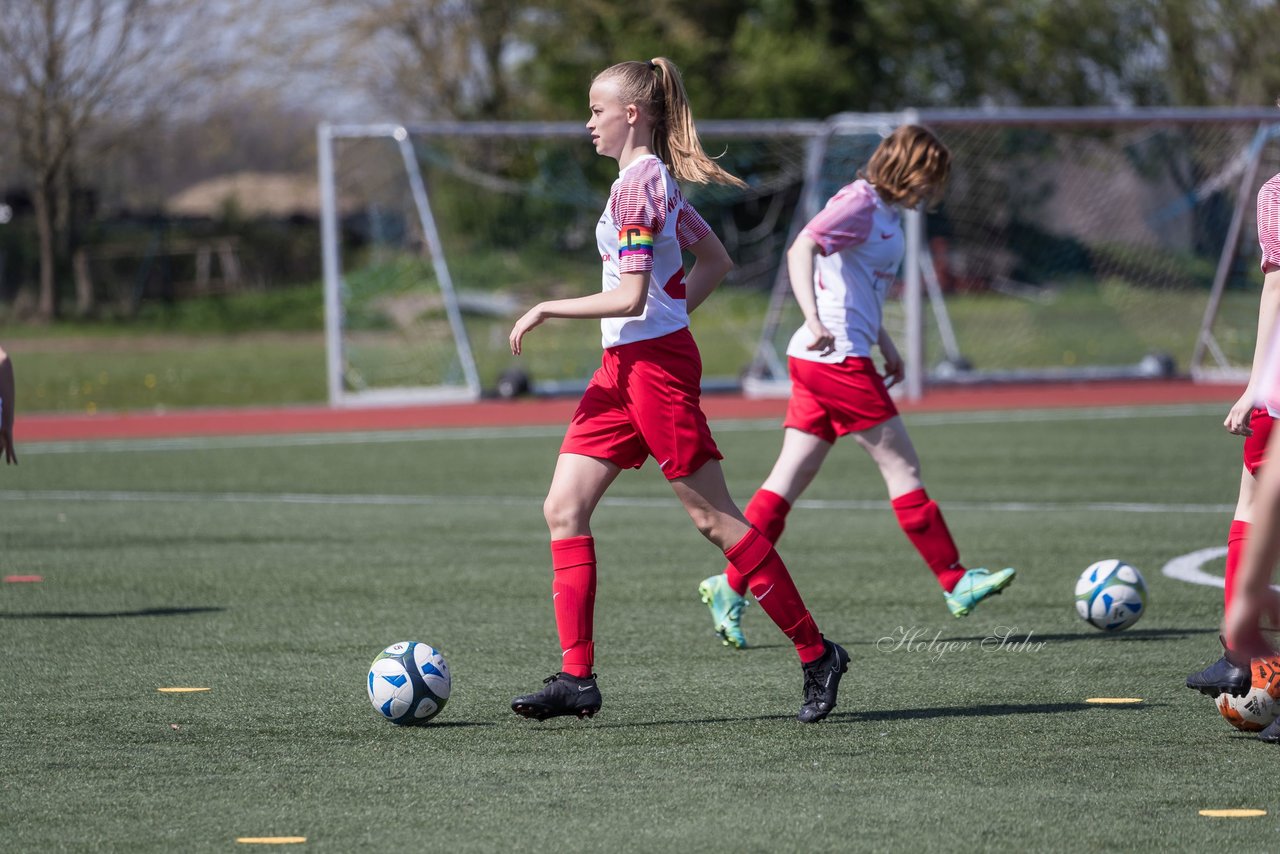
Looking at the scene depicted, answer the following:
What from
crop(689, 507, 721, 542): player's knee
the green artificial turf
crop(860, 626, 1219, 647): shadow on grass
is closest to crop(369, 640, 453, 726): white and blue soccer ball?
the green artificial turf

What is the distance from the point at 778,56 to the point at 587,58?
5009 millimetres

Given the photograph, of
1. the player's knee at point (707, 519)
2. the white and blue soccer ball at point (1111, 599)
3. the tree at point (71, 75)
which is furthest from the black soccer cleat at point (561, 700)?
the tree at point (71, 75)

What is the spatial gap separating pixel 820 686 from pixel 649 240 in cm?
146

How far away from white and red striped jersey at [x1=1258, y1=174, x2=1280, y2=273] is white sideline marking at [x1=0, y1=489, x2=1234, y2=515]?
575cm

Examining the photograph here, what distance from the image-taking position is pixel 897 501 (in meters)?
6.85

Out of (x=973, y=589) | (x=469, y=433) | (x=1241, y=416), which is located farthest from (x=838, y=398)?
(x=469, y=433)

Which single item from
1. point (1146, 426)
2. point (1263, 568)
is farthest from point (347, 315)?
point (1263, 568)

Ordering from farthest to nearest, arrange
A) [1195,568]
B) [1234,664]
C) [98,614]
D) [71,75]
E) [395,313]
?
[71,75]
[395,313]
[1195,568]
[98,614]
[1234,664]

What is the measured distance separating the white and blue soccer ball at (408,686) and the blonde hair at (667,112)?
1690 mm

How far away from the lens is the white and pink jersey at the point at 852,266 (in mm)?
6770

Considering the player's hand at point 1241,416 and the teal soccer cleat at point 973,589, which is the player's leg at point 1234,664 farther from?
the teal soccer cleat at point 973,589

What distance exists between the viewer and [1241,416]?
4996 millimetres

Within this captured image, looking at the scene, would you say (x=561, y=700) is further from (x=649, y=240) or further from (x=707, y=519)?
(x=649, y=240)

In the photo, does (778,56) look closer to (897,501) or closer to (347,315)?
(347,315)
